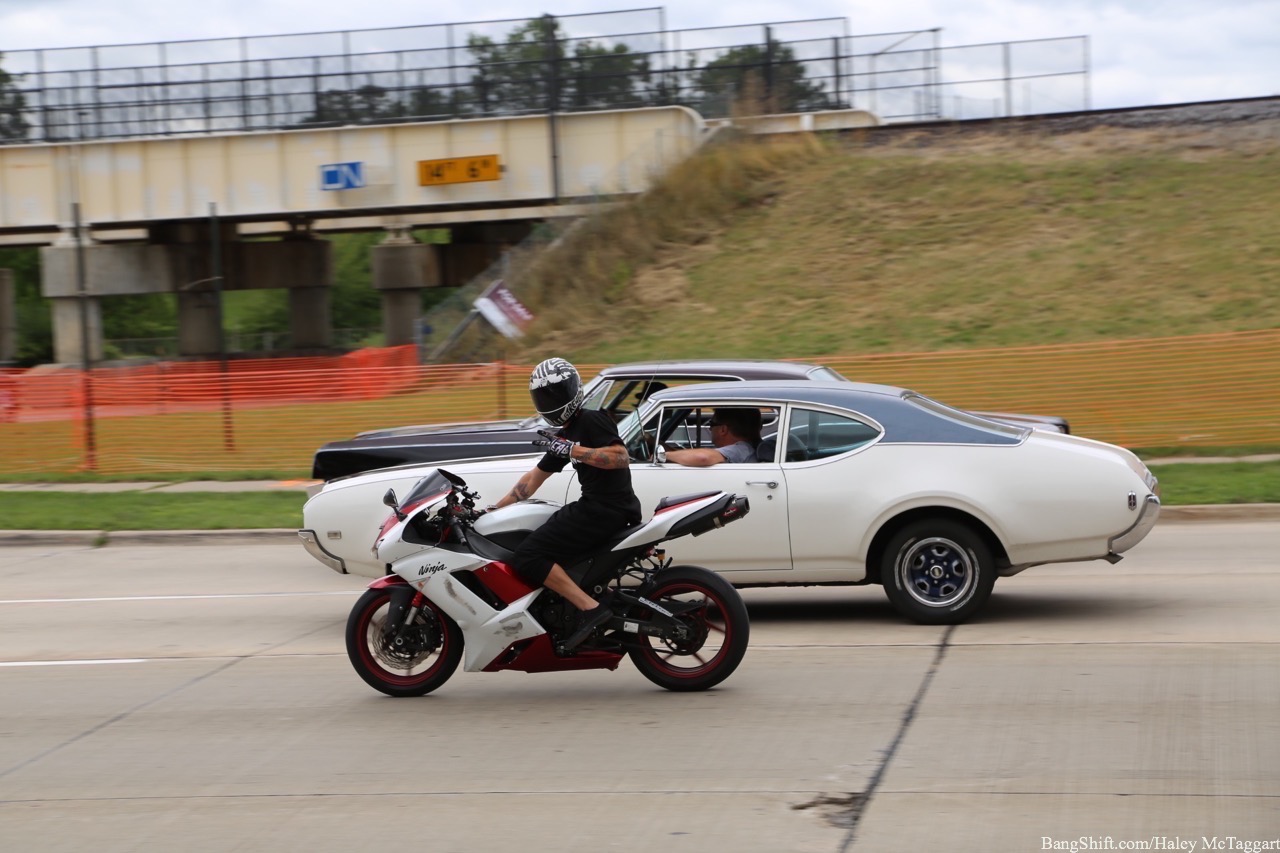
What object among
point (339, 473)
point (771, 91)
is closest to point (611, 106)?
point (771, 91)

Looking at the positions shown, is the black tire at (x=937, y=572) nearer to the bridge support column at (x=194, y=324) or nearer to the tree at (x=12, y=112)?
the tree at (x=12, y=112)

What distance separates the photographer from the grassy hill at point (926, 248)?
25.1 meters

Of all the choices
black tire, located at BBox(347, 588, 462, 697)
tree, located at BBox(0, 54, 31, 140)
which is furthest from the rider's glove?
tree, located at BBox(0, 54, 31, 140)

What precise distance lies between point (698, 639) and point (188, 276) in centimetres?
4259

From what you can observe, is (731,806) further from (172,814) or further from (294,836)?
(172,814)

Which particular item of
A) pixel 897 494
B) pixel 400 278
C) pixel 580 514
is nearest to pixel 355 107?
pixel 400 278

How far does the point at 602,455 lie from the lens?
702 centimetres

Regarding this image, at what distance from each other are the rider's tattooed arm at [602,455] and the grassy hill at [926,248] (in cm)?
1782

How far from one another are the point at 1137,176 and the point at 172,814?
93.6 ft

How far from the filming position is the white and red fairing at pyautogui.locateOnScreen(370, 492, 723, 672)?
23.6 ft

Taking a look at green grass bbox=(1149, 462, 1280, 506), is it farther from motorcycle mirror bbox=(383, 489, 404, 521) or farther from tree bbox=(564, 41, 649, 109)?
tree bbox=(564, 41, 649, 109)

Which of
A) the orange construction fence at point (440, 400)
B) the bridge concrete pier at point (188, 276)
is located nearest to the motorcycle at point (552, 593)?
the orange construction fence at point (440, 400)

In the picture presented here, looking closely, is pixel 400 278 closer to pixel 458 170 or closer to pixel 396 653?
pixel 458 170

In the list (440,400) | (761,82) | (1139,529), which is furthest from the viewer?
(761,82)
